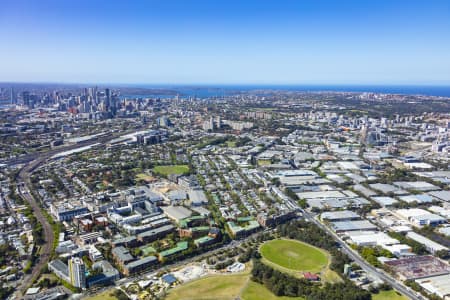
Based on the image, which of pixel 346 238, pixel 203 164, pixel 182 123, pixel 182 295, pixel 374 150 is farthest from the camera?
pixel 182 123

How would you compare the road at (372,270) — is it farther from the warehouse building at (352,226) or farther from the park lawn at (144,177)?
the park lawn at (144,177)

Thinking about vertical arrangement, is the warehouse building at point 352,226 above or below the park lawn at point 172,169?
below

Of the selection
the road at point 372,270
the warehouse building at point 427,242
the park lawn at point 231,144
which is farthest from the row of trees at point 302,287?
the park lawn at point 231,144

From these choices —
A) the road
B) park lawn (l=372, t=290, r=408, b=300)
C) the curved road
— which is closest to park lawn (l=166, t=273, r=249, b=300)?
park lawn (l=372, t=290, r=408, b=300)

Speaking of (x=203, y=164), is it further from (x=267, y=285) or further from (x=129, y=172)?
(x=267, y=285)

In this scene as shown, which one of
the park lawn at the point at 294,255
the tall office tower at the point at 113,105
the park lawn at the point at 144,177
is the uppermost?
the tall office tower at the point at 113,105

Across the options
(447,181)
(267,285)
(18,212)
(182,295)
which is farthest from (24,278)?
(447,181)

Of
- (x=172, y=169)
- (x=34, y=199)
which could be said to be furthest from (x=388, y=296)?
(x=172, y=169)
